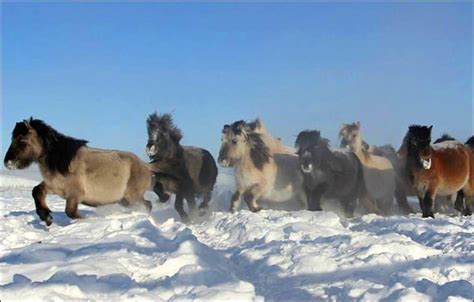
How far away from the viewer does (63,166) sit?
1040 cm

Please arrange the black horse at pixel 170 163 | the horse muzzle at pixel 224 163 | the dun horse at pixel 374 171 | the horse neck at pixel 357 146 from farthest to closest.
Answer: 1. the horse neck at pixel 357 146
2. the dun horse at pixel 374 171
3. the horse muzzle at pixel 224 163
4. the black horse at pixel 170 163

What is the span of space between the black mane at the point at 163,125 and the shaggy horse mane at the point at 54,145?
8.15ft

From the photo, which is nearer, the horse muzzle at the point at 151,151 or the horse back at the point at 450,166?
the horse back at the point at 450,166

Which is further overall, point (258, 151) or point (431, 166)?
point (258, 151)

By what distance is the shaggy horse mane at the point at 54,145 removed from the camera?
34.1ft

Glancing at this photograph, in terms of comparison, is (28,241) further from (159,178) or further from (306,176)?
(306,176)

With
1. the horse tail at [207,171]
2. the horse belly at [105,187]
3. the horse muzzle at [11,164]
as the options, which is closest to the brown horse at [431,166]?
the horse tail at [207,171]

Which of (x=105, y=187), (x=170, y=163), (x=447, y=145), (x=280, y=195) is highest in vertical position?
(x=447, y=145)

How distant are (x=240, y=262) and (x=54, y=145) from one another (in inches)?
216

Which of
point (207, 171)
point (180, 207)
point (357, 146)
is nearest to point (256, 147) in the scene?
point (207, 171)

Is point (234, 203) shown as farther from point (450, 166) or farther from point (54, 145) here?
point (450, 166)

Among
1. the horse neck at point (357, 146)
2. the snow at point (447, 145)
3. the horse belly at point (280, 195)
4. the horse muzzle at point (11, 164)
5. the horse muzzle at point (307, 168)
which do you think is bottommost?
the horse belly at point (280, 195)

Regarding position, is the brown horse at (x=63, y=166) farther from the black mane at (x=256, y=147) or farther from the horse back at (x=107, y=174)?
the black mane at (x=256, y=147)

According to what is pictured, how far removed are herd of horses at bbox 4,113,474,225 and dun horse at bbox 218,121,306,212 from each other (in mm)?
26
